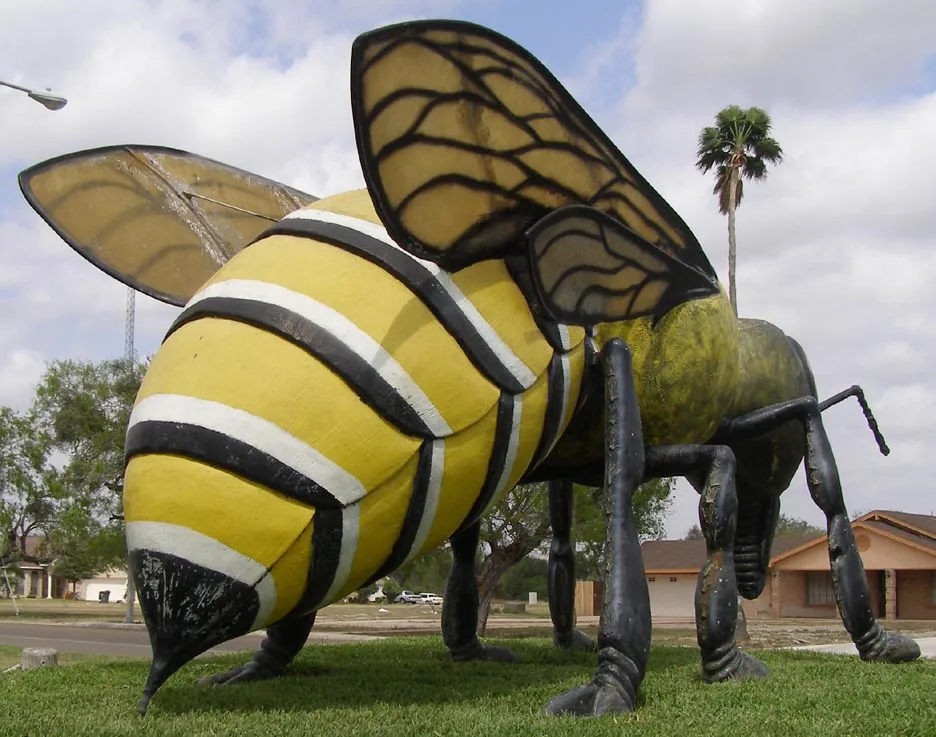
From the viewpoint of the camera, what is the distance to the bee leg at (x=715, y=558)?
6.09 m

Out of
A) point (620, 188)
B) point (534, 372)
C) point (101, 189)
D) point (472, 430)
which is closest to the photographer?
point (472, 430)

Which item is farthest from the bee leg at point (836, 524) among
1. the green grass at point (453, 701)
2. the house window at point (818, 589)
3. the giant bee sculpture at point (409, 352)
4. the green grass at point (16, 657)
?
the house window at point (818, 589)

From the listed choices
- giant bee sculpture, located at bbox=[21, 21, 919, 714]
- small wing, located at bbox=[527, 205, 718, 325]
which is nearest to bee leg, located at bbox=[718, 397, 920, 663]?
giant bee sculpture, located at bbox=[21, 21, 919, 714]

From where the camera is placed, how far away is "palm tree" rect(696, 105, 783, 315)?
22016 mm

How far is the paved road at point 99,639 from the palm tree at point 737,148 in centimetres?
1155

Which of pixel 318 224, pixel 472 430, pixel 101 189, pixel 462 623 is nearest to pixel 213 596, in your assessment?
pixel 472 430

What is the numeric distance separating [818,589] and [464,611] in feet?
102

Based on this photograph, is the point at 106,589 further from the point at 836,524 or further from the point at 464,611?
the point at 836,524

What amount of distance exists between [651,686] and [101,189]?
4.42 metres

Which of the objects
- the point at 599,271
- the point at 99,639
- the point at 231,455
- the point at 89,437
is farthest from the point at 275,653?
the point at 89,437

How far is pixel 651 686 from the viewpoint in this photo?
20.0 feet

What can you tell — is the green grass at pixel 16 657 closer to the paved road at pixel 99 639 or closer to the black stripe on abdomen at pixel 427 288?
the paved road at pixel 99 639

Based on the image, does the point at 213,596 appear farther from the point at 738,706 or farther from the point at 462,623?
the point at 462,623

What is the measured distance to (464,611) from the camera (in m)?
8.10
